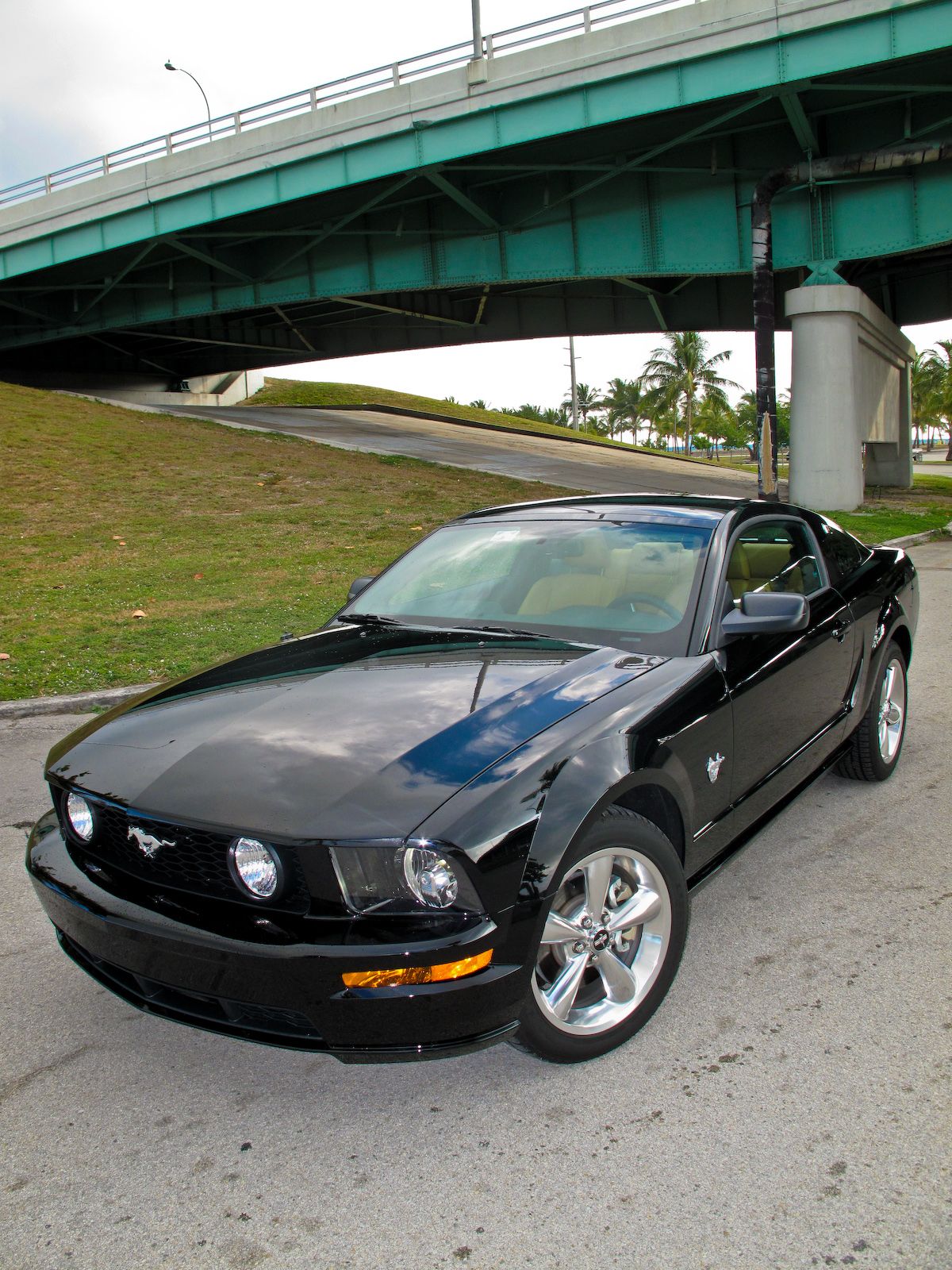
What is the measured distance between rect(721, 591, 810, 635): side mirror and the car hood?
1.15 ft

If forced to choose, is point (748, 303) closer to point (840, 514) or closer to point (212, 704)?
point (840, 514)

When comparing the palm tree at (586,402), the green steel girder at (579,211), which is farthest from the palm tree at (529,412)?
the green steel girder at (579,211)

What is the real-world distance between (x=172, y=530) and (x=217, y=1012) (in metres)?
13.0

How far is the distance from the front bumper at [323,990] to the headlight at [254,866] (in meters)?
0.12

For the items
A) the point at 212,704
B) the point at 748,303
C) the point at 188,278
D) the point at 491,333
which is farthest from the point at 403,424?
the point at 212,704

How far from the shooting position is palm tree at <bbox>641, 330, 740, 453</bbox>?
8625 cm

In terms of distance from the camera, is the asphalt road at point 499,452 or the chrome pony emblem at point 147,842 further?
the asphalt road at point 499,452

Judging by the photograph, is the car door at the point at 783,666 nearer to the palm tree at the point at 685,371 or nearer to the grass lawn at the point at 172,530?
the grass lawn at the point at 172,530

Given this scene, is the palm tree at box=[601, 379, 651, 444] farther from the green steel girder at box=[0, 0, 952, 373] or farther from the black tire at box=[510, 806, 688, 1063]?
the black tire at box=[510, 806, 688, 1063]

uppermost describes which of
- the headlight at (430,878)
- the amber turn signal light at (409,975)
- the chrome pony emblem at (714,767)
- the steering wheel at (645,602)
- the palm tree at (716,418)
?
the palm tree at (716,418)

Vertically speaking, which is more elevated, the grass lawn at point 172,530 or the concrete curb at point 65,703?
the grass lawn at point 172,530

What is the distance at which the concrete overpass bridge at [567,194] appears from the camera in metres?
18.2

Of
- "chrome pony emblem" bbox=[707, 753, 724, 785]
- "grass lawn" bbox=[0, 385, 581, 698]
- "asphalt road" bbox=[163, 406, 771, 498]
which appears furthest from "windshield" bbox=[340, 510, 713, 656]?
"asphalt road" bbox=[163, 406, 771, 498]

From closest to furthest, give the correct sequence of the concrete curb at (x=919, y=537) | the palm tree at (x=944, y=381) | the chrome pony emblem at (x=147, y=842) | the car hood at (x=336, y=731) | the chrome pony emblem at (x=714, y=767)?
the car hood at (x=336, y=731), the chrome pony emblem at (x=147, y=842), the chrome pony emblem at (x=714, y=767), the concrete curb at (x=919, y=537), the palm tree at (x=944, y=381)
